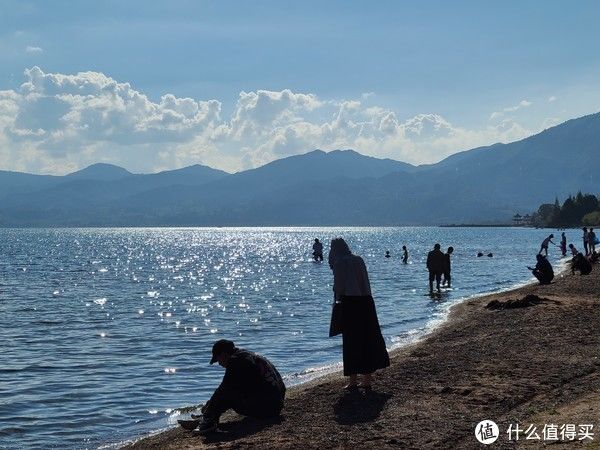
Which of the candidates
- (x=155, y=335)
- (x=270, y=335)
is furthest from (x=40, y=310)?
(x=270, y=335)

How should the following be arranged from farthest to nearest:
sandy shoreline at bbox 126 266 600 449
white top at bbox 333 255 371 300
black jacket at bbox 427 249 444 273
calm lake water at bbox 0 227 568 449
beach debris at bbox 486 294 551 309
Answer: black jacket at bbox 427 249 444 273
beach debris at bbox 486 294 551 309
calm lake water at bbox 0 227 568 449
white top at bbox 333 255 371 300
sandy shoreline at bbox 126 266 600 449

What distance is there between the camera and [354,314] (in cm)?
1135

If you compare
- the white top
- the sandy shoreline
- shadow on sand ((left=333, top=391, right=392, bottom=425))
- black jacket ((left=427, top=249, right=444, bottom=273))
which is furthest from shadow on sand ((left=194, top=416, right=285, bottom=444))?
black jacket ((left=427, top=249, right=444, bottom=273))

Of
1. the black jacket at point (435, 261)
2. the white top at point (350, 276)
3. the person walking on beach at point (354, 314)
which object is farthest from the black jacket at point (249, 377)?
the black jacket at point (435, 261)

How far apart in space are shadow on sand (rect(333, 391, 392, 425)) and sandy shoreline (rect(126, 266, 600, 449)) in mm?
16

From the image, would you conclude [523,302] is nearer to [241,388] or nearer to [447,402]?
[447,402]

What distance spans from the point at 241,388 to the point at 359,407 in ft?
5.75

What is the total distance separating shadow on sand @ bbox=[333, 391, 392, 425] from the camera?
399 inches

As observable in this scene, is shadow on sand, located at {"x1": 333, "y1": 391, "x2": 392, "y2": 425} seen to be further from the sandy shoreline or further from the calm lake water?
the calm lake water

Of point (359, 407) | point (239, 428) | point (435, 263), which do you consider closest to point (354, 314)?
point (359, 407)

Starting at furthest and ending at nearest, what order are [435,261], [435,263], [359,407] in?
[435,263] < [435,261] < [359,407]

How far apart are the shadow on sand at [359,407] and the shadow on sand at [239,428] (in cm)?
90

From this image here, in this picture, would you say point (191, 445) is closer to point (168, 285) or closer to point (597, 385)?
point (597, 385)

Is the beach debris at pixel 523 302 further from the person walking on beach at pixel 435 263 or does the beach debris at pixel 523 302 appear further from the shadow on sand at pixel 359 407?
the shadow on sand at pixel 359 407
